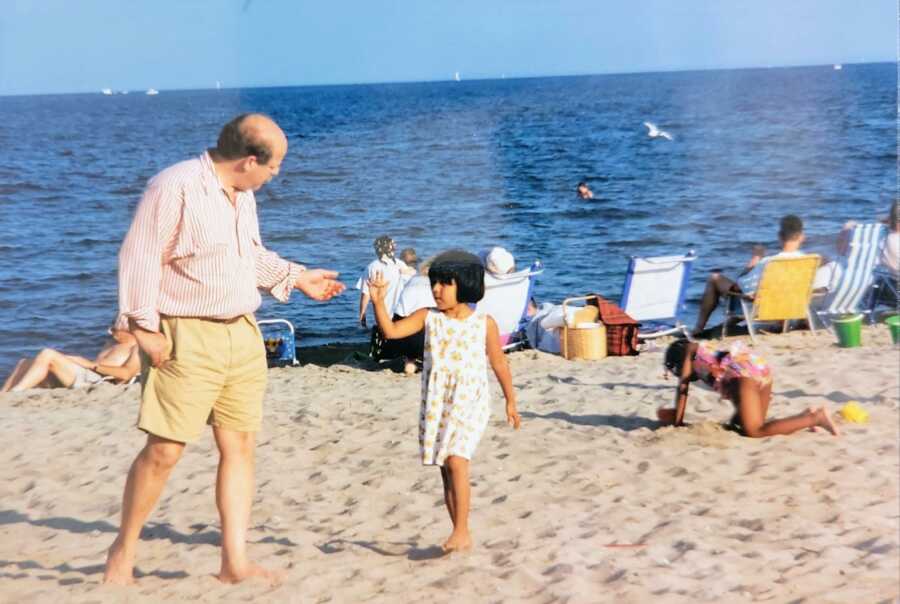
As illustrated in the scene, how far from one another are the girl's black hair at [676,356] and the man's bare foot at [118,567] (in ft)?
10.6

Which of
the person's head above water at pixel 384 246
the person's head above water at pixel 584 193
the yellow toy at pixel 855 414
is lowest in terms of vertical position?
the yellow toy at pixel 855 414

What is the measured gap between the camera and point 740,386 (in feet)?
19.0

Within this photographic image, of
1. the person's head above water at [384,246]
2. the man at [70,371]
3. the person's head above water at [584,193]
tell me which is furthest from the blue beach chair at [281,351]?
the person's head above water at [584,193]

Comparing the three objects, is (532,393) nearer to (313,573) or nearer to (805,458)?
(805,458)

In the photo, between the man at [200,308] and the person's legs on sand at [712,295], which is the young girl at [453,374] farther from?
the person's legs on sand at [712,295]

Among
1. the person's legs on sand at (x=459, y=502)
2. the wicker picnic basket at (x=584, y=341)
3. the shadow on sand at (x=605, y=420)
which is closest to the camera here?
the person's legs on sand at (x=459, y=502)

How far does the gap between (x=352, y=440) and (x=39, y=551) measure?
201 centimetres

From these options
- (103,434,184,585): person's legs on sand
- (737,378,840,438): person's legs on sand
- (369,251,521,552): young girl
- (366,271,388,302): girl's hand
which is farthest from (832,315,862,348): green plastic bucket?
(103,434,184,585): person's legs on sand

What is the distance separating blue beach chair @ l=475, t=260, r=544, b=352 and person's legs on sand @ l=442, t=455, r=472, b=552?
5305mm

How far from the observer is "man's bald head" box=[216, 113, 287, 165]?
3371mm

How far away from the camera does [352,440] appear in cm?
602

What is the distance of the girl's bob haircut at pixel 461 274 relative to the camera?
4.07 meters

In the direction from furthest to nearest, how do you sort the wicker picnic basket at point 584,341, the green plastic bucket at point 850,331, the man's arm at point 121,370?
the wicker picnic basket at point 584,341 → the man's arm at point 121,370 → the green plastic bucket at point 850,331

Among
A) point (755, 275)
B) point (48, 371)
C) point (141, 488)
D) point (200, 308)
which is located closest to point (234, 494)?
point (141, 488)
